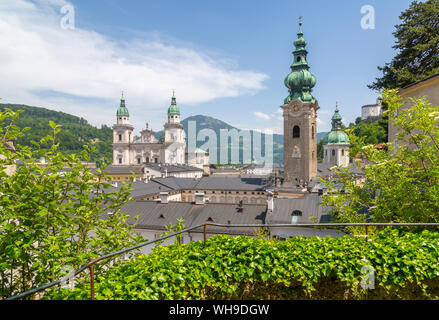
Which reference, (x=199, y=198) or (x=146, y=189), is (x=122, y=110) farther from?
(x=199, y=198)

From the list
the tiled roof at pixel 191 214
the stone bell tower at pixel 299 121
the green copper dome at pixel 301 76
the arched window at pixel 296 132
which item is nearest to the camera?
the tiled roof at pixel 191 214

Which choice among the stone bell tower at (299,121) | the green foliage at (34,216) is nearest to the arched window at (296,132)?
the stone bell tower at (299,121)

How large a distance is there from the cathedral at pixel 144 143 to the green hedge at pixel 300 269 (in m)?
101

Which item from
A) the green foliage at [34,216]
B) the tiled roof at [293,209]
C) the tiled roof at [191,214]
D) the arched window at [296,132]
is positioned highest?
the arched window at [296,132]

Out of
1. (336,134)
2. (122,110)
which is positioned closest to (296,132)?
(336,134)

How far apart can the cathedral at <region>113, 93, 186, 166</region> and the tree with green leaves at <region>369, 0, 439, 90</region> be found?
→ 86.9 metres

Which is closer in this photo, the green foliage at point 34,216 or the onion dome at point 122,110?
the green foliage at point 34,216

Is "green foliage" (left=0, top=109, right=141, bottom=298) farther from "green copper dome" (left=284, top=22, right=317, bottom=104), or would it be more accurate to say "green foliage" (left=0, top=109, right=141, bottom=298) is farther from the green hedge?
"green copper dome" (left=284, top=22, right=317, bottom=104)

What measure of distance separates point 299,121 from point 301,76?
9.30 metres

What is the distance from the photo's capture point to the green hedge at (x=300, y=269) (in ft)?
16.7

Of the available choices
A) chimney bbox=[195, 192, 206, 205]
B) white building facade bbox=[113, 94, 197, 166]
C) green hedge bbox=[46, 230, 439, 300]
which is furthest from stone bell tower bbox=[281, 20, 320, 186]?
white building facade bbox=[113, 94, 197, 166]

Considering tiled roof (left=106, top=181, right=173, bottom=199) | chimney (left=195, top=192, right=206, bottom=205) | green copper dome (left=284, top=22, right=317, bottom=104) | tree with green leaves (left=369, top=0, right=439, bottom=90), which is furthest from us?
green copper dome (left=284, top=22, right=317, bottom=104)

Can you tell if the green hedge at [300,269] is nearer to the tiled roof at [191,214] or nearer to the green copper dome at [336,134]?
the tiled roof at [191,214]

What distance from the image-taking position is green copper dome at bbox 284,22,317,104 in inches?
2036
